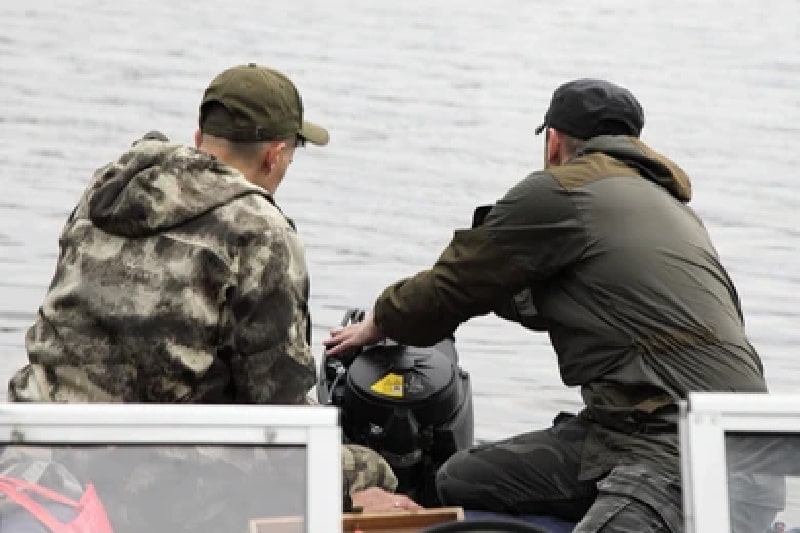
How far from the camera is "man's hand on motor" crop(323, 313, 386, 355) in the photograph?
3.50 meters

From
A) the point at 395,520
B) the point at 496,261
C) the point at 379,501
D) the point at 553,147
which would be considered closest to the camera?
the point at 395,520

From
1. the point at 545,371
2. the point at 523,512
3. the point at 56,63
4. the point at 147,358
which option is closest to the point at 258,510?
the point at 147,358

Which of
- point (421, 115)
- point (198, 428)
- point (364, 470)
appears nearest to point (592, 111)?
point (364, 470)

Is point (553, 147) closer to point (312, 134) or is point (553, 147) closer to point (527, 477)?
point (312, 134)

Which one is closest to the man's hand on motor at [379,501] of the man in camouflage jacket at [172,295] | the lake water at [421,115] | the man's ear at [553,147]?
the man in camouflage jacket at [172,295]

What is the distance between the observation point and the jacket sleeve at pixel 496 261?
3109 millimetres

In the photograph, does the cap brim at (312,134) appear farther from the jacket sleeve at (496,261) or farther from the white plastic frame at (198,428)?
the white plastic frame at (198,428)

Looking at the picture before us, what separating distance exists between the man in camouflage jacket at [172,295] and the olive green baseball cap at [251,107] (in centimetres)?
20

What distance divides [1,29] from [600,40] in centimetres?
437

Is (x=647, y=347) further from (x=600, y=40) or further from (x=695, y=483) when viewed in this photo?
(x=600, y=40)

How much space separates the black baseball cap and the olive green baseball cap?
0.61m

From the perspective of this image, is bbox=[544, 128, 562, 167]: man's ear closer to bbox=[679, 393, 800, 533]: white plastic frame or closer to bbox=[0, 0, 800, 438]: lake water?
bbox=[679, 393, 800, 533]: white plastic frame

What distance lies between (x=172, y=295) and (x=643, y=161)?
109 centimetres

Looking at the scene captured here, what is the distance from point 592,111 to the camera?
3.44 metres
